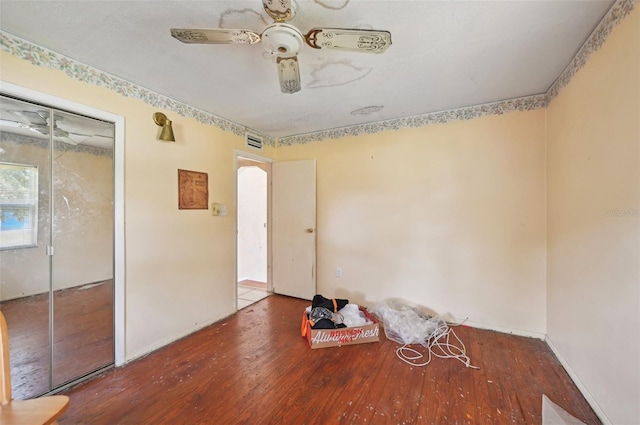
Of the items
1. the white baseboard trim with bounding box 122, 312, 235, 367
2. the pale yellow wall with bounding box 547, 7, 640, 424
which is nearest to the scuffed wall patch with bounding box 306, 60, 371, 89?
the pale yellow wall with bounding box 547, 7, 640, 424

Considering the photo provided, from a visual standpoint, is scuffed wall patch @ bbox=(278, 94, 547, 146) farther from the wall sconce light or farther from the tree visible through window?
the tree visible through window

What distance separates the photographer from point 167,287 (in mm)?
2320

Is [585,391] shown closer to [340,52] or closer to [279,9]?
[340,52]

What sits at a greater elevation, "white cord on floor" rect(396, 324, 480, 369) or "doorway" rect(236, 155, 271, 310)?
"doorway" rect(236, 155, 271, 310)

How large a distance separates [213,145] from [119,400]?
2.27 m

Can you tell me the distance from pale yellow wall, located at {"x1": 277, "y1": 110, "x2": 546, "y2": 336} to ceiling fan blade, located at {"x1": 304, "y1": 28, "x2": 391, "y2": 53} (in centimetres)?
177

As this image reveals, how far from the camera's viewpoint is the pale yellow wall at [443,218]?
7.81 ft

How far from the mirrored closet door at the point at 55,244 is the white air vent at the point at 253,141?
1.44 m

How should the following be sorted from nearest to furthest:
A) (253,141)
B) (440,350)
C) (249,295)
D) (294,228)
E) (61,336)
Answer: (61,336), (440,350), (253,141), (294,228), (249,295)

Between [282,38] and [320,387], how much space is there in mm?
2172

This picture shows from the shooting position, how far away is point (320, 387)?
1754 millimetres

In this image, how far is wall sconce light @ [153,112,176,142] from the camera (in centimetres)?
220

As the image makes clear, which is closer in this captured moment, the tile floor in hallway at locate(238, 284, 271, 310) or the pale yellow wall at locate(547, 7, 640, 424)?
the pale yellow wall at locate(547, 7, 640, 424)

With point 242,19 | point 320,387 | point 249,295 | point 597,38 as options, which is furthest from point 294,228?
point 597,38
